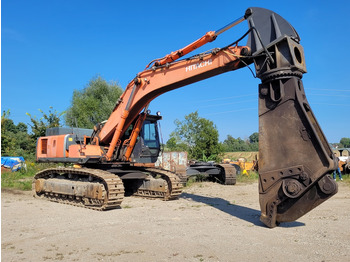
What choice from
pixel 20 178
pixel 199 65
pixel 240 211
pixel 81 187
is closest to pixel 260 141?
pixel 240 211

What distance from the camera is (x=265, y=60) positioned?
663 centimetres

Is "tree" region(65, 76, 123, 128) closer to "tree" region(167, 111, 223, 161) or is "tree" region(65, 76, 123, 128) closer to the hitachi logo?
"tree" region(167, 111, 223, 161)

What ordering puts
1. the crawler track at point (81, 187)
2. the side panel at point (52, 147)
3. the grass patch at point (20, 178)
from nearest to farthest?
the crawler track at point (81, 187) → the side panel at point (52, 147) → the grass patch at point (20, 178)

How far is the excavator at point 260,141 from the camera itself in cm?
600

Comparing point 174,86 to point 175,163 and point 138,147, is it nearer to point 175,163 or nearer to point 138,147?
point 138,147

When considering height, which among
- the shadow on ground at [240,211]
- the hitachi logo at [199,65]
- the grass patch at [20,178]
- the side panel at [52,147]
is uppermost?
the hitachi logo at [199,65]

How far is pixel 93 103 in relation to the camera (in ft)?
122

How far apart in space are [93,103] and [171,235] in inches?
1299

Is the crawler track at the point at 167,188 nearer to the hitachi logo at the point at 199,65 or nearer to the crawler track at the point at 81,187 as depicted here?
the crawler track at the point at 81,187

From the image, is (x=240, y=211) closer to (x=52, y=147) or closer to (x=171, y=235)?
(x=171, y=235)

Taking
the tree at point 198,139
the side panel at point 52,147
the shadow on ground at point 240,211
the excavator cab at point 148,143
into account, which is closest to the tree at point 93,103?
the tree at point 198,139

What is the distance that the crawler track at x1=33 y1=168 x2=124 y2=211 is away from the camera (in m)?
9.01

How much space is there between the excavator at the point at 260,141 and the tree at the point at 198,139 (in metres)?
17.8

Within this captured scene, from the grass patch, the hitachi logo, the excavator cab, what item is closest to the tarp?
the grass patch
